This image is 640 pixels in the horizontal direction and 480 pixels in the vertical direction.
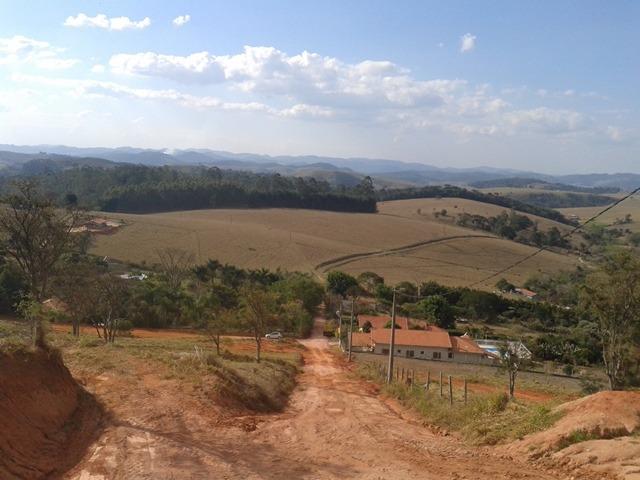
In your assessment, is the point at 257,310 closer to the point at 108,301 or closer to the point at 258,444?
the point at 108,301

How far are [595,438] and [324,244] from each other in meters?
80.4

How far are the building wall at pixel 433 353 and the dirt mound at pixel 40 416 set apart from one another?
30290 mm

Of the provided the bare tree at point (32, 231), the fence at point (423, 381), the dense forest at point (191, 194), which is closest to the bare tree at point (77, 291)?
the bare tree at point (32, 231)

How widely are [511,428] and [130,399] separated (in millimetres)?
9775

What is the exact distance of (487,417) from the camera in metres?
14.5

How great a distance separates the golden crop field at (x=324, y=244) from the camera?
7819 cm

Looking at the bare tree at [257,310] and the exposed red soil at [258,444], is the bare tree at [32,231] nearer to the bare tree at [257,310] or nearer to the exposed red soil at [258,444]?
the exposed red soil at [258,444]

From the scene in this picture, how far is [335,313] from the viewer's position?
57344 mm

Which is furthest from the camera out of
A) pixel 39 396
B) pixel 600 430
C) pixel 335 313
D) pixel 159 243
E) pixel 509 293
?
pixel 159 243

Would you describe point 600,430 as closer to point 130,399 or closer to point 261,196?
point 130,399

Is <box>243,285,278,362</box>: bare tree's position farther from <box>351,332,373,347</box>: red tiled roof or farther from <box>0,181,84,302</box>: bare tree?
<box>351,332,373,347</box>: red tiled roof

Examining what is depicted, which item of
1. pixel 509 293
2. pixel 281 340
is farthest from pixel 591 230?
pixel 281 340

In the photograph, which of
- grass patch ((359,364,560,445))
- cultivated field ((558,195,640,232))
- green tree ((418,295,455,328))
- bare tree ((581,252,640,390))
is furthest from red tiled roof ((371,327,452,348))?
cultivated field ((558,195,640,232))

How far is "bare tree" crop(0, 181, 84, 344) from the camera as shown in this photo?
17594 millimetres
